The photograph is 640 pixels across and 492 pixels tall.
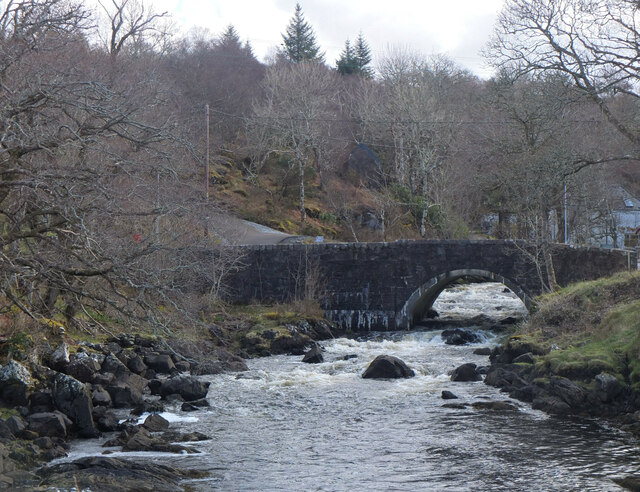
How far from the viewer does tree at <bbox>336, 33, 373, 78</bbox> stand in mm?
65438

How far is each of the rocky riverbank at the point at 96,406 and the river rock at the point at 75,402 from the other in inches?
0.7

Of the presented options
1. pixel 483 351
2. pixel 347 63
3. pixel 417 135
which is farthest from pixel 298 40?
pixel 483 351

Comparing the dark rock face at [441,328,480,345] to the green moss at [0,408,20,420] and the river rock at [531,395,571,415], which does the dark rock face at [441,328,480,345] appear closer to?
the river rock at [531,395,571,415]

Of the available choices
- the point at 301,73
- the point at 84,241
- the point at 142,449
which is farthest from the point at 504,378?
the point at 301,73

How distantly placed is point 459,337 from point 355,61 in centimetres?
4316

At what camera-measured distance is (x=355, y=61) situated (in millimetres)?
65500

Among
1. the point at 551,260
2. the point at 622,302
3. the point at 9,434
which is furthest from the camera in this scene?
the point at 551,260

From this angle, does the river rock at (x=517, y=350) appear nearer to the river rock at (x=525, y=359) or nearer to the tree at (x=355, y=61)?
the river rock at (x=525, y=359)

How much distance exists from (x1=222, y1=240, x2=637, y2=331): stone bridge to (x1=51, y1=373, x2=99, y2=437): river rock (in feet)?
52.2

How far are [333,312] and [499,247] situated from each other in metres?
7.22

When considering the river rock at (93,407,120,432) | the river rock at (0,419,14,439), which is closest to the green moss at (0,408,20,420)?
the river rock at (0,419,14,439)

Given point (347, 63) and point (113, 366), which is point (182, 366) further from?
point (347, 63)

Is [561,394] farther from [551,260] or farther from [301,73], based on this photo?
[301,73]

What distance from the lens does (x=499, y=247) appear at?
29312 mm
